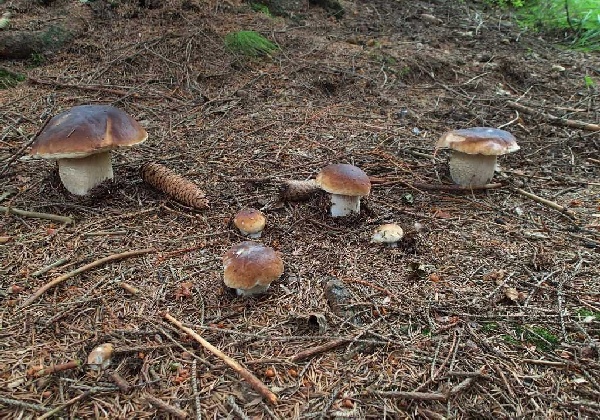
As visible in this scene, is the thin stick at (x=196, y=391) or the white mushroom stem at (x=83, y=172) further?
the white mushroom stem at (x=83, y=172)

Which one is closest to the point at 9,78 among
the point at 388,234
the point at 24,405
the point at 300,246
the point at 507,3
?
the point at 300,246

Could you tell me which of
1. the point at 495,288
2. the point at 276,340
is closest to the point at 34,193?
the point at 276,340

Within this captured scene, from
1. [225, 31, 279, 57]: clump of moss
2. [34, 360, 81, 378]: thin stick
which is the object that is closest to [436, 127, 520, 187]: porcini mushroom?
[34, 360, 81, 378]: thin stick

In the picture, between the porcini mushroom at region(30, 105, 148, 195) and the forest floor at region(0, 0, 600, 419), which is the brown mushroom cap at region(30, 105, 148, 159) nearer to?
the porcini mushroom at region(30, 105, 148, 195)

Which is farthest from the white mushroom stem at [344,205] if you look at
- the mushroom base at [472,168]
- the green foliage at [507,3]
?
the green foliage at [507,3]

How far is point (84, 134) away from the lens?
10.3 ft

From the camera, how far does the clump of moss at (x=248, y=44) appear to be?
6.59 m

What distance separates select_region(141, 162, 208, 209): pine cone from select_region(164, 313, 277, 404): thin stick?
4.36 ft

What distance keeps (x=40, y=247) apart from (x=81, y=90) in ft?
10.6

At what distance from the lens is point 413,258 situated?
118 inches

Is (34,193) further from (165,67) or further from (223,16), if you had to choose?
→ (223,16)

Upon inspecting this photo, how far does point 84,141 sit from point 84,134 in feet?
0.19

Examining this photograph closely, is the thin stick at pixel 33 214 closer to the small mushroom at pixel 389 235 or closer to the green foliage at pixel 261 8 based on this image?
the small mushroom at pixel 389 235

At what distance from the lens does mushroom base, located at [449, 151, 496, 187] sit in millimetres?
3908
